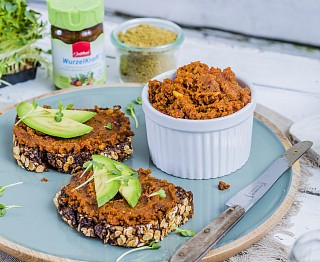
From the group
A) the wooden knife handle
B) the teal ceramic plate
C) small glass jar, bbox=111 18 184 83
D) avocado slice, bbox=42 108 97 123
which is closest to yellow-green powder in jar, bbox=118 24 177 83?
small glass jar, bbox=111 18 184 83

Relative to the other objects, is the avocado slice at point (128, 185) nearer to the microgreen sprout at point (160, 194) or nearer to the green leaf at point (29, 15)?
the microgreen sprout at point (160, 194)

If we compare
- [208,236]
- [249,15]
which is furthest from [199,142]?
[249,15]

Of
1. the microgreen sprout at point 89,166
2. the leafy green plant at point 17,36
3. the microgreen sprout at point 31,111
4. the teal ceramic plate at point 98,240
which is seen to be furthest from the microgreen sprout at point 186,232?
the leafy green plant at point 17,36

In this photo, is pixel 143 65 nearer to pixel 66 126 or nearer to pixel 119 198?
pixel 66 126

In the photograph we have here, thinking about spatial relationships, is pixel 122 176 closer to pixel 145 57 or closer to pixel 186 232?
pixel 186 232

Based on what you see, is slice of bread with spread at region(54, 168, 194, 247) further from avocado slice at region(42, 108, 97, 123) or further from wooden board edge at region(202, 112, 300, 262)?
avocado slice at region(42, 108, 97, 123)

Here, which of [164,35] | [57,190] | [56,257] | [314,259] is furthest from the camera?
[164,35]

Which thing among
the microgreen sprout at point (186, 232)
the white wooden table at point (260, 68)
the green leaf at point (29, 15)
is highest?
the green leaf at point (29, 15)

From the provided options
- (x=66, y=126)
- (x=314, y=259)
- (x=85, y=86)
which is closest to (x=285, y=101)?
(x=85, y=86)
